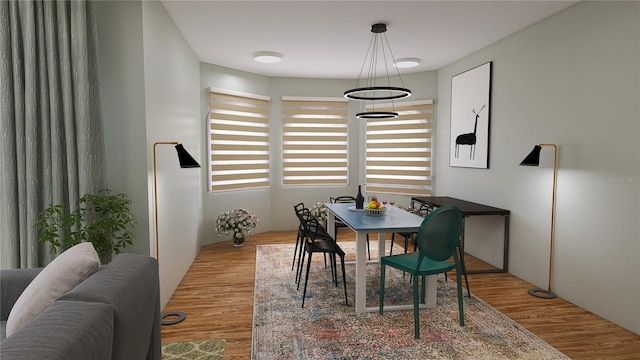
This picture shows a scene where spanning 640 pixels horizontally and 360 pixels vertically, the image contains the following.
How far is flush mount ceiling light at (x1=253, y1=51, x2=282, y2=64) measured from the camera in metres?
4.97

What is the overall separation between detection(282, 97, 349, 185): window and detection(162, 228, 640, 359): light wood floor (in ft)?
7.99

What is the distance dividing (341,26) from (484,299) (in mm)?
3004

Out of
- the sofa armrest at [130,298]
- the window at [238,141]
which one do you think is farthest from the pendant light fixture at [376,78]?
the sofa armrest at [130,298]

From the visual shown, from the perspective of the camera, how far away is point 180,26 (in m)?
3.99

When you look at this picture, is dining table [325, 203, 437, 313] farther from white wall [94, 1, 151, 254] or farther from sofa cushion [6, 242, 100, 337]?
sofa cushion [6, 242, 100, 337]

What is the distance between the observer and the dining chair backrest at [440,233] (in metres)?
2.79

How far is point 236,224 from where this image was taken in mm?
5598

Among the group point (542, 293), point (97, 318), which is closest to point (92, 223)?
point (97, 318)

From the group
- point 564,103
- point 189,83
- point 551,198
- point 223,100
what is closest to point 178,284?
point 189,83

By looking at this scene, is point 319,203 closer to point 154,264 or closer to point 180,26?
point 180,26

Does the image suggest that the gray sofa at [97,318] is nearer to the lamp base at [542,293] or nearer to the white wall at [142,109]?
the white wall at [142,109]

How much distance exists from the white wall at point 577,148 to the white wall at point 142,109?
3.62m

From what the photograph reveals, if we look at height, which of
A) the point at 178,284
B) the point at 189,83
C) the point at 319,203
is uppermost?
the point at 189,83

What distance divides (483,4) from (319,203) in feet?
12.9
